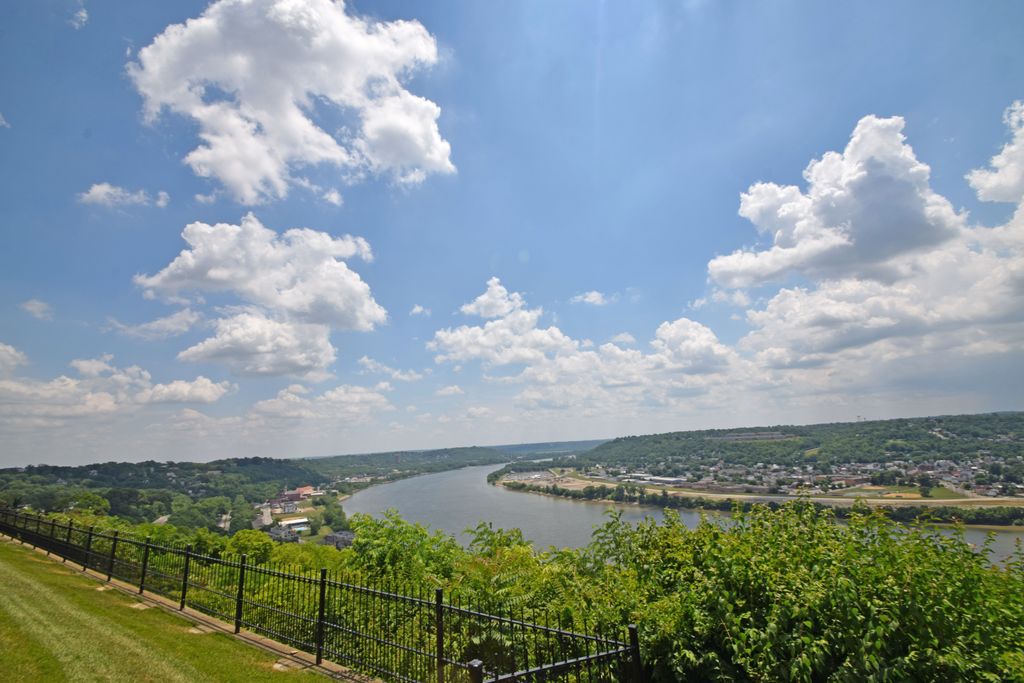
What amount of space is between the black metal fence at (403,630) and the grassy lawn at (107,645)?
0.82m

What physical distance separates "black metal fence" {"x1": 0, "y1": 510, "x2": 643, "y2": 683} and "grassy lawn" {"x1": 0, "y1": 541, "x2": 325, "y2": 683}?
0.82m

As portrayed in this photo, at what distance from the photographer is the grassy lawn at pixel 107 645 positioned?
24.1 feet

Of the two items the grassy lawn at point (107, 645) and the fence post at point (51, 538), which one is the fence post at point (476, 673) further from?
the fence post at point (51, 538)

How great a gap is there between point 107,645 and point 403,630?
5237mm

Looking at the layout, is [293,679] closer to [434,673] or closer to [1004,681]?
[434,673]

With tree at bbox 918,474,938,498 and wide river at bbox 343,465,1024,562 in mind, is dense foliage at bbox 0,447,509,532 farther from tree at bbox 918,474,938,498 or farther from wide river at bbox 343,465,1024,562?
tree at bbox 918,474,938,498

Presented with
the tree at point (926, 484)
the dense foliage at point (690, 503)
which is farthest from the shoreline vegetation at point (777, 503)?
the tree at point (926, 484)

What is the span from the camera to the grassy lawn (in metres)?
7.36

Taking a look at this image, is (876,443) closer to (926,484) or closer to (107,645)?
(926,484)

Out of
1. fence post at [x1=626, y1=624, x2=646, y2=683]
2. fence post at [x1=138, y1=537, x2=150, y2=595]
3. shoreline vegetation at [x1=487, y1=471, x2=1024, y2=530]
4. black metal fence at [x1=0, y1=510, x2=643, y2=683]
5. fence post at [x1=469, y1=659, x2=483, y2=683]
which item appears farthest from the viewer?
fence post at [x1=138, y1=537, x2=150, y2=595]

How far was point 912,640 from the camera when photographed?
446 cm

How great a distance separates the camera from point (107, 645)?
8422mm

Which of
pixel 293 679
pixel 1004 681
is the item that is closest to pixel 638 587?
pixel 1004 681

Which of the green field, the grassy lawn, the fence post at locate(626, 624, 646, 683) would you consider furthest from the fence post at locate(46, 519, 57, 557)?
the green field
